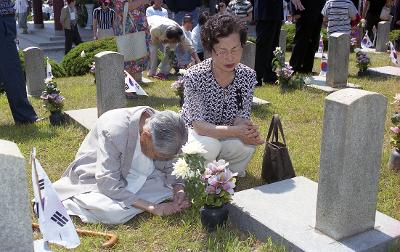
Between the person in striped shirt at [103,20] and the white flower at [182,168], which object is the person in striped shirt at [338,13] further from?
the white flower at [182,168]

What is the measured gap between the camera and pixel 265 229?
121 inches

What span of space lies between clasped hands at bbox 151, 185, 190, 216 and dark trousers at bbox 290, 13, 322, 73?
555 cm

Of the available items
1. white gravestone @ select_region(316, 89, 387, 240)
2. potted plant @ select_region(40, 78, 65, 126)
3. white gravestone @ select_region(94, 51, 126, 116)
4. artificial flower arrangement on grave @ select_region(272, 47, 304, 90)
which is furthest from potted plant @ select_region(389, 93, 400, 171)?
potted plant @ select_region(40, 78, 65, 126)

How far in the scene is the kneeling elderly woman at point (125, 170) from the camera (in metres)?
3.12

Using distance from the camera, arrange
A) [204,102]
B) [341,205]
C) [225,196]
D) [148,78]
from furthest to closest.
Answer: [148,78] → [204,102] → [225,196] → [341,205]

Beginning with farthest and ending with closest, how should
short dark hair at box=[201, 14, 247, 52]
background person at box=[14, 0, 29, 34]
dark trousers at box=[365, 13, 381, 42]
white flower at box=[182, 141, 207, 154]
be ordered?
1. background person at box=[14, 0, 29, 34]
2. dark trousers at box=[365, 13, 381, 42]
3. short dark hair at box=[201, 14, 247, 52]
4. white flower at box=[182, 141, 207, 154]

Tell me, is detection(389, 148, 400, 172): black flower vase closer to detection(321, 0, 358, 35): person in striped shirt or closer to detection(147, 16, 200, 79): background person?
detection(147, 16, 200, 79): background person

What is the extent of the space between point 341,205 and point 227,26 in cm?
154

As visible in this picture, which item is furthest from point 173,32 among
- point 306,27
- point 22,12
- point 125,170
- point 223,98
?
point 22,12

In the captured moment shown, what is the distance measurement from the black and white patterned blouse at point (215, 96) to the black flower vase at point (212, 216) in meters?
Answer: 0.86

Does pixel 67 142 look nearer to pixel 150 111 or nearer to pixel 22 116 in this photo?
pixel 22 116

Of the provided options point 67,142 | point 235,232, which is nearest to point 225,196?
point 235,232

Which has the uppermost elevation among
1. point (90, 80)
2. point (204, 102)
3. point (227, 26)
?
point (227, 26)

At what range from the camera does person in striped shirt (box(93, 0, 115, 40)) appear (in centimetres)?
977
